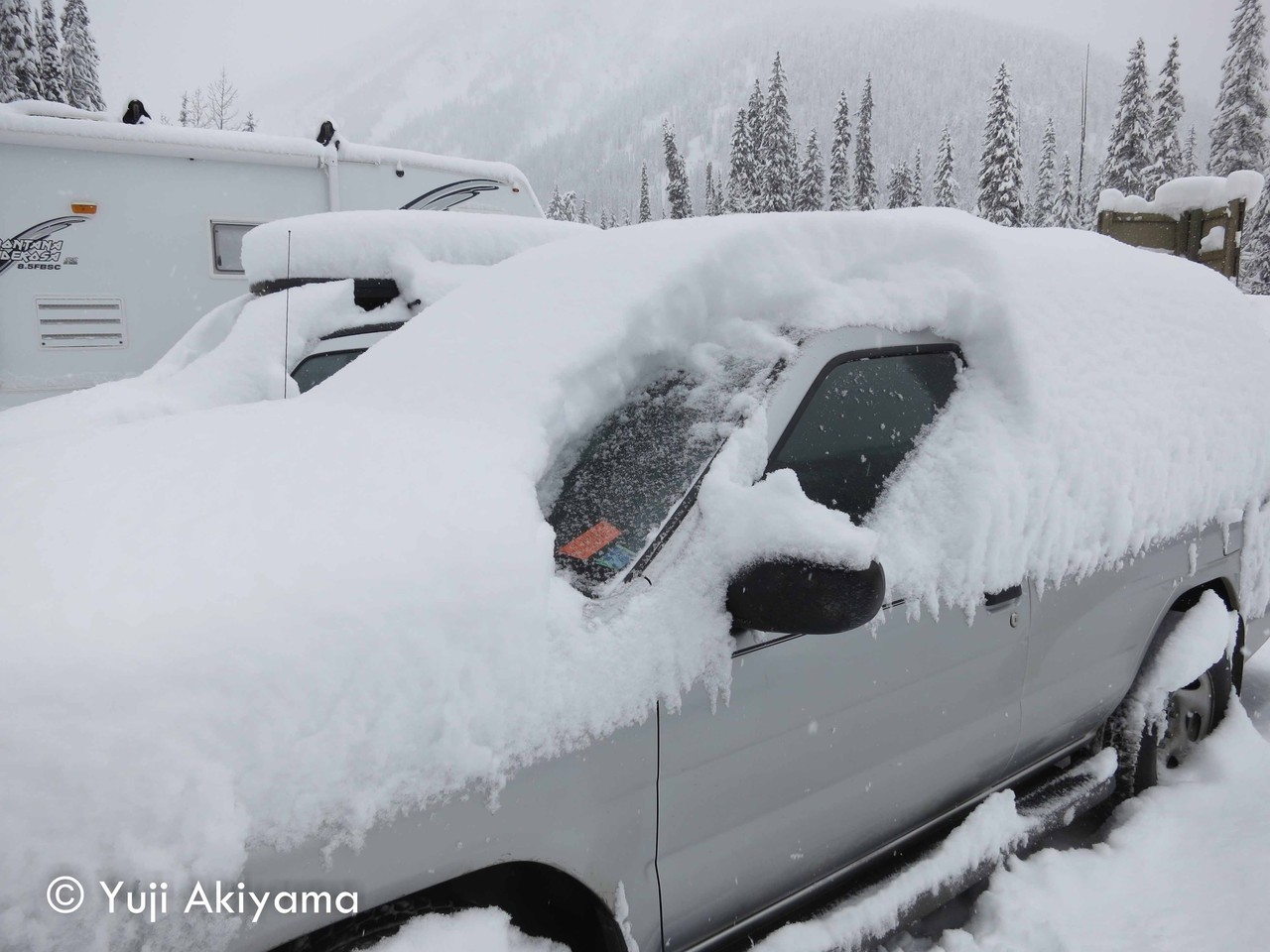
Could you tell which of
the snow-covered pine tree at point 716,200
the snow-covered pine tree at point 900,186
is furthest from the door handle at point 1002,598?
the snow-covered pine tree at point 716,200

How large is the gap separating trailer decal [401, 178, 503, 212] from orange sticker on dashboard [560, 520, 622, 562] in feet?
23.9

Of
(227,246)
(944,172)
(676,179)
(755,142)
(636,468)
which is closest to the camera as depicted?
(636,468)

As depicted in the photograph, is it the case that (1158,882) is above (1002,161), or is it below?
below

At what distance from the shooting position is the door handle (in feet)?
7.04

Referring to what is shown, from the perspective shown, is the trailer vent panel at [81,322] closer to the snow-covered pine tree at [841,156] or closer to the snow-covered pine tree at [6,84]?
the snow-covered pine tree at [6,84]

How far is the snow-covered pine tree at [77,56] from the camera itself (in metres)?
37.7

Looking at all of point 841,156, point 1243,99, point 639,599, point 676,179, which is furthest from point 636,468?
point 676,179

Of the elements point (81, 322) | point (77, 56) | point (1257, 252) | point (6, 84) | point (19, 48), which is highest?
point (77, 56)

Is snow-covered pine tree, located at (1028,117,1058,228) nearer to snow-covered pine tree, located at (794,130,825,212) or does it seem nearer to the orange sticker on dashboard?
snow-covered pine tree, located at (794,130,825,212)

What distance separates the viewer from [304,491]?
5.18 feet

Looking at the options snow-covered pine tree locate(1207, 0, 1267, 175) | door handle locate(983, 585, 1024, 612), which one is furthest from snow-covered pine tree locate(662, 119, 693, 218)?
door handle locate(983, 585, 1024, 612)

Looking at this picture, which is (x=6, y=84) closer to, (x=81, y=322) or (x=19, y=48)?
(x=19, y=48)

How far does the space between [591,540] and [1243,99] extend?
45.0 m

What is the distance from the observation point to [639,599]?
1.61 meters
